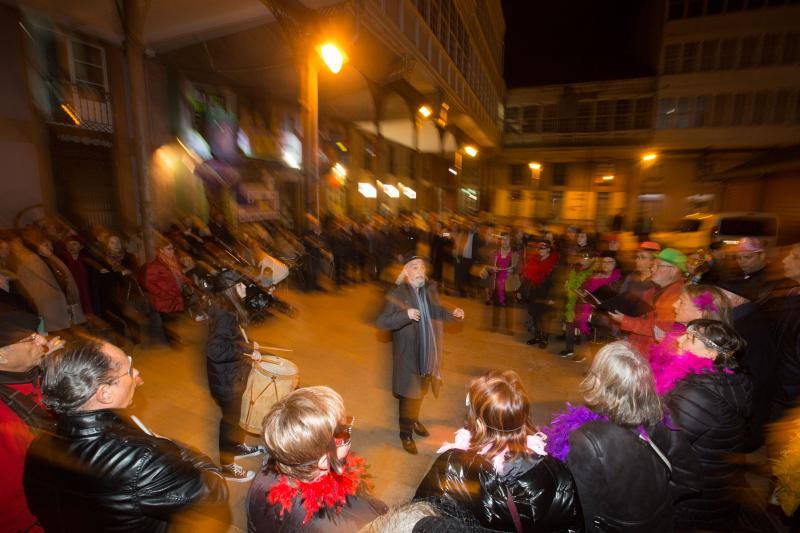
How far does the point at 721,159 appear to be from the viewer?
79.5ft

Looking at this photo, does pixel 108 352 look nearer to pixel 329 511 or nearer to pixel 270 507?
pixel 270 507

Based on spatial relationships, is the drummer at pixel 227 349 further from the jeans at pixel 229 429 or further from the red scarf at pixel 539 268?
the red scarf at pixel 539 268

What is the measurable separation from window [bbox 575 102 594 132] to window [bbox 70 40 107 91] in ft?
92.1

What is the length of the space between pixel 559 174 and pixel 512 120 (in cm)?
549

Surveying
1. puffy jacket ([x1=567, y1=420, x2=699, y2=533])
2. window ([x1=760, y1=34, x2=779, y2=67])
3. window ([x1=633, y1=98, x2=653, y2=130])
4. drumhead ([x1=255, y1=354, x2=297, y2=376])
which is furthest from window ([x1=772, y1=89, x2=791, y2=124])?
drumhead ([x1=255, y1=354, x2=297, y2=376])

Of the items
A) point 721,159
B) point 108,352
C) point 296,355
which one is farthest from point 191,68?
point 721,159

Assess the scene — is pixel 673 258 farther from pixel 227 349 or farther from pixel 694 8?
pixel 694 8

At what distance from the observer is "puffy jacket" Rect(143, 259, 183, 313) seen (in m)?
5.88

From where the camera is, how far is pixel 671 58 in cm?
2434

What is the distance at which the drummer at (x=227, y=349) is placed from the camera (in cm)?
319

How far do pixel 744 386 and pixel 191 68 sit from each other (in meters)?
12.4

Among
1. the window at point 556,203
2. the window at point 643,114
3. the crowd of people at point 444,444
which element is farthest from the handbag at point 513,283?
the window at point 643,114

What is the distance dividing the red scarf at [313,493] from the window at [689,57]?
31.5m

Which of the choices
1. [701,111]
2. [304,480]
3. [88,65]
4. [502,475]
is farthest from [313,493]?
[701,111]
